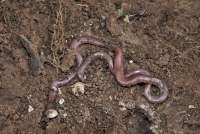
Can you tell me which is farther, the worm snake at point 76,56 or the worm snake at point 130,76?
the worm snake at point 130,76

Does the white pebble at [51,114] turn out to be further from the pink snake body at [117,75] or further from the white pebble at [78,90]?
the white pebble at [78,90]

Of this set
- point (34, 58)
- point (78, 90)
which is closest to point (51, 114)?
point (78, 90)

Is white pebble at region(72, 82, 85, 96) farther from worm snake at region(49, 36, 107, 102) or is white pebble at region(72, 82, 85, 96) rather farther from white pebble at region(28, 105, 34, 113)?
white pebble at region(28, 105, 34, 113)

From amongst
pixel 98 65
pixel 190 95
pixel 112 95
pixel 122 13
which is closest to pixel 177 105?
pixel 190 95

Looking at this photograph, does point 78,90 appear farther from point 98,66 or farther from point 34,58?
point 34,58

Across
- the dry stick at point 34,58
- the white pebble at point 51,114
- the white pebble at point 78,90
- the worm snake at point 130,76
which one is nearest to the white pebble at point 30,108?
the white pebble at point 51,114

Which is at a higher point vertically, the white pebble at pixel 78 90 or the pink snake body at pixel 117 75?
the pink snake body at pixel 117 75
